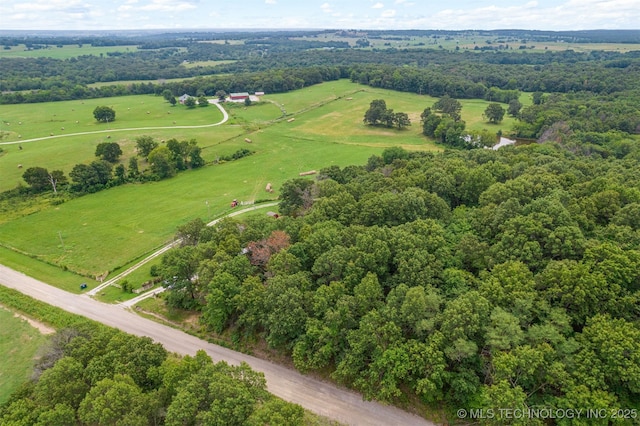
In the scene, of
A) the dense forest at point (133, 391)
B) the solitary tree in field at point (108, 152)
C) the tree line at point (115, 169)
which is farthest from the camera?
the solitary tree in field at point (108, 152)

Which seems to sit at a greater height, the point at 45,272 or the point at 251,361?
the point at 251,361

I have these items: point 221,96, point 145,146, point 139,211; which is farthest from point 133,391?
point 221,96

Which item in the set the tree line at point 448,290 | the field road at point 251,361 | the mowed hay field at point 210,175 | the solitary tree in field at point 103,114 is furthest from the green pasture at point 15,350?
the solitary tree in field at point 103,114

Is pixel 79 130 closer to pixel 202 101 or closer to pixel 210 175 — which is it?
pixel 202 101

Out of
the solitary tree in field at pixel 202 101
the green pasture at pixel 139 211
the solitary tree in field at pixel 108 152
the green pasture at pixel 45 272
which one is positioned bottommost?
the green pasture at pixel 45 272

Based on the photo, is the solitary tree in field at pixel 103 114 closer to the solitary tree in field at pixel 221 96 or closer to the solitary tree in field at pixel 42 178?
the solitary tree in field at pixel 221 96

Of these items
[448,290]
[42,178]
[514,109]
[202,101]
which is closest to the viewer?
[448,290]
